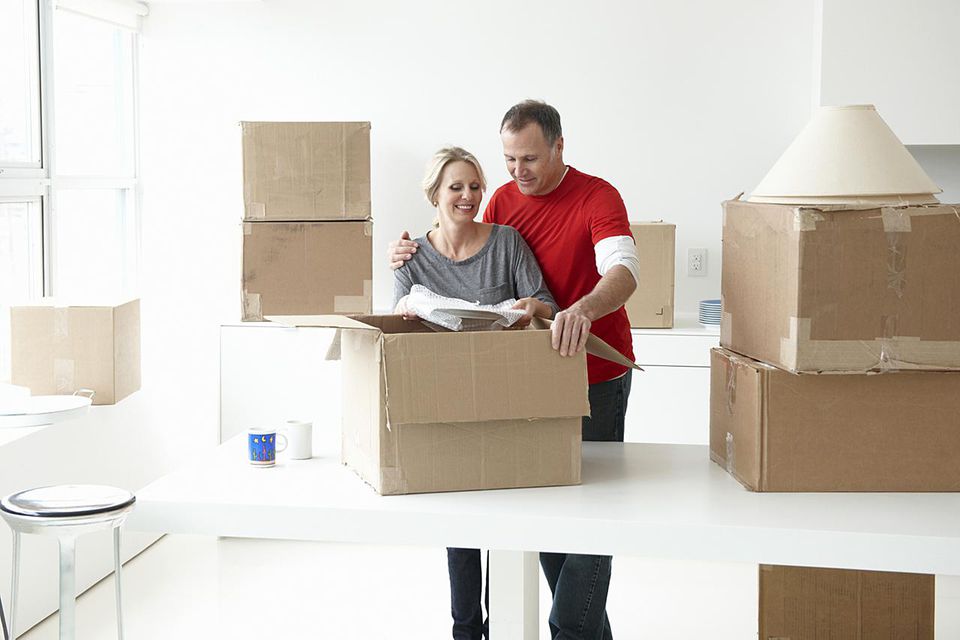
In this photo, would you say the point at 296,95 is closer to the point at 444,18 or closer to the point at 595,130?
the point at 444,18

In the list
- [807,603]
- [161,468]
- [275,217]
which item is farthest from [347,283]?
[807,603]

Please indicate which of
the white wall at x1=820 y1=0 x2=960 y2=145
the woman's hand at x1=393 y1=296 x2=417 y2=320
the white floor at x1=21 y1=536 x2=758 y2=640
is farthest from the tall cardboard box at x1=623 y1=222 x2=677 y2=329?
the woman's hand at x1=393 y1=296 x2=417 y2=320

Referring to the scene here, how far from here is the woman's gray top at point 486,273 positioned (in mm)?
2395

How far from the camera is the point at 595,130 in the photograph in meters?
4.09

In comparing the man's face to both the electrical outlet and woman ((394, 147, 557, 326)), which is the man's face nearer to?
woman ((394, 147, 557, 326))

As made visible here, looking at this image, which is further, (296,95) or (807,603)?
(296,95)

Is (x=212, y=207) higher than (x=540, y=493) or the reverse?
higher

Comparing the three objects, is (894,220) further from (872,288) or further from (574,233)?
(574,233)

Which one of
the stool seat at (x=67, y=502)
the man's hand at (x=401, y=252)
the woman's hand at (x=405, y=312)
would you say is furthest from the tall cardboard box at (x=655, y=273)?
the stool seat at (x=67, y=502)

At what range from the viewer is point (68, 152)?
3797mm

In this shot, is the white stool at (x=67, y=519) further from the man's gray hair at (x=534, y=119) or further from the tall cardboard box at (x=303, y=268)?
the tall cardboard box at (x=303, y=268)

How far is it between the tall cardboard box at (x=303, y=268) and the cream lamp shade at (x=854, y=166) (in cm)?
189

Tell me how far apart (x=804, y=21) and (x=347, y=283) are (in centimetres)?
192

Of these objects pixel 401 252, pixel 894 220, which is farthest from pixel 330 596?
pixel 894 220
